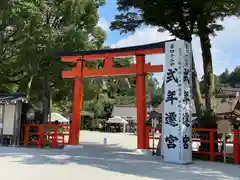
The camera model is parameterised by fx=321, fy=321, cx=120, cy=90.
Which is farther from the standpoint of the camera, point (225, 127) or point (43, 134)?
point (43, 134)

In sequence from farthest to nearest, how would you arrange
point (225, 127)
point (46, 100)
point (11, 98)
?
point (46, 100), point (11, 98), point (225, 127)

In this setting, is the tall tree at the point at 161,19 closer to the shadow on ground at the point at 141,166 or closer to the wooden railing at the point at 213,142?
the wooden railing at the point at 213,142

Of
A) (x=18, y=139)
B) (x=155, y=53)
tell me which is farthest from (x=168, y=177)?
(x=18, y=139)

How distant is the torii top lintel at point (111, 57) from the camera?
1269 cm

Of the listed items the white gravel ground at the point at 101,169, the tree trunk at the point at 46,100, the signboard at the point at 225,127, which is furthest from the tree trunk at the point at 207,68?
the tree trunk at the point at 46,100

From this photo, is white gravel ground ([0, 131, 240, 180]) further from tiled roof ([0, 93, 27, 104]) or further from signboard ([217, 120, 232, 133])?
tiled roof ([0, 93, 27, 104])

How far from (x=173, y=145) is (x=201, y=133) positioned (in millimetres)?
2277

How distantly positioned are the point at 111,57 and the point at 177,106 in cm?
436

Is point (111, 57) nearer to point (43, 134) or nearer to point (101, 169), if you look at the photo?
point (43, 134)

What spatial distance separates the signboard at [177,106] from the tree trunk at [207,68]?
2.48 metres

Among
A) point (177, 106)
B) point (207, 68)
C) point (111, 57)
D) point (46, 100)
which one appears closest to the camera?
point (177, 106)

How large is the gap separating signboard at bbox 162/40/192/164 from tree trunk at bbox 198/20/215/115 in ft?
8.13

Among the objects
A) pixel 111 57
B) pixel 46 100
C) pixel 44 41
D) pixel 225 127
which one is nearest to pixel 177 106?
pixel 225 127

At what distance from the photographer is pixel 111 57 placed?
1381cm
